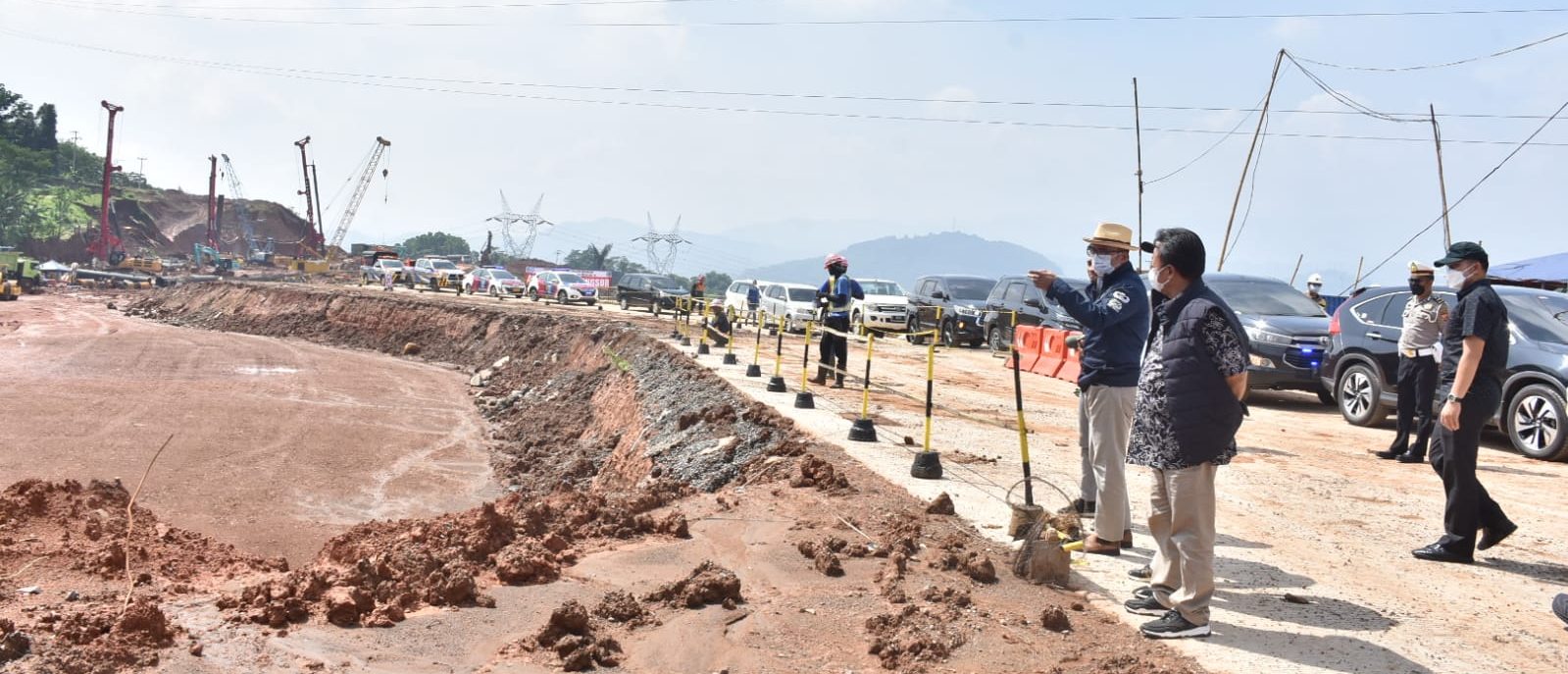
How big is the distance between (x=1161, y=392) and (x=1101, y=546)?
181cm

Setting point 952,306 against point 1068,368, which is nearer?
point 1068,368

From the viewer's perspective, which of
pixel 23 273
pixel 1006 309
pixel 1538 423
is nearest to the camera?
pixel 1538 423

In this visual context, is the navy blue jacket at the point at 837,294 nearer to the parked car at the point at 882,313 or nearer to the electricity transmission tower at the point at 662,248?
the parked car at the point at 882,313

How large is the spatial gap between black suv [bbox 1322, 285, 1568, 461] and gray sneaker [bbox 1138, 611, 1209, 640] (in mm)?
7375

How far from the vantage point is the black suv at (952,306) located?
26391 mm

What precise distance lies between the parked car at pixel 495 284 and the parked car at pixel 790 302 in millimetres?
16446

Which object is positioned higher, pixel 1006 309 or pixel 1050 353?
pixel 1006 309

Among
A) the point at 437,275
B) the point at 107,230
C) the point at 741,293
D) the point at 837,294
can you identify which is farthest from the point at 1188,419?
the point at 107,230

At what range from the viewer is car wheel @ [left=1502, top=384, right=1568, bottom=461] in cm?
1087

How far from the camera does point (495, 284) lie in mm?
47656

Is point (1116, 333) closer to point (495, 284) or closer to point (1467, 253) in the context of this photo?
point (1467, 253)

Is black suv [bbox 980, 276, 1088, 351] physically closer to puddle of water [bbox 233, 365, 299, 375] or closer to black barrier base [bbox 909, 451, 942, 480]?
black barrier base [bbox 909, 451, 942, 480]

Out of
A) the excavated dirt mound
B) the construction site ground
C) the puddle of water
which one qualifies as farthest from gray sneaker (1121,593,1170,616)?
the puddle of water

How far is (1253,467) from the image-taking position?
1045 centimetres
